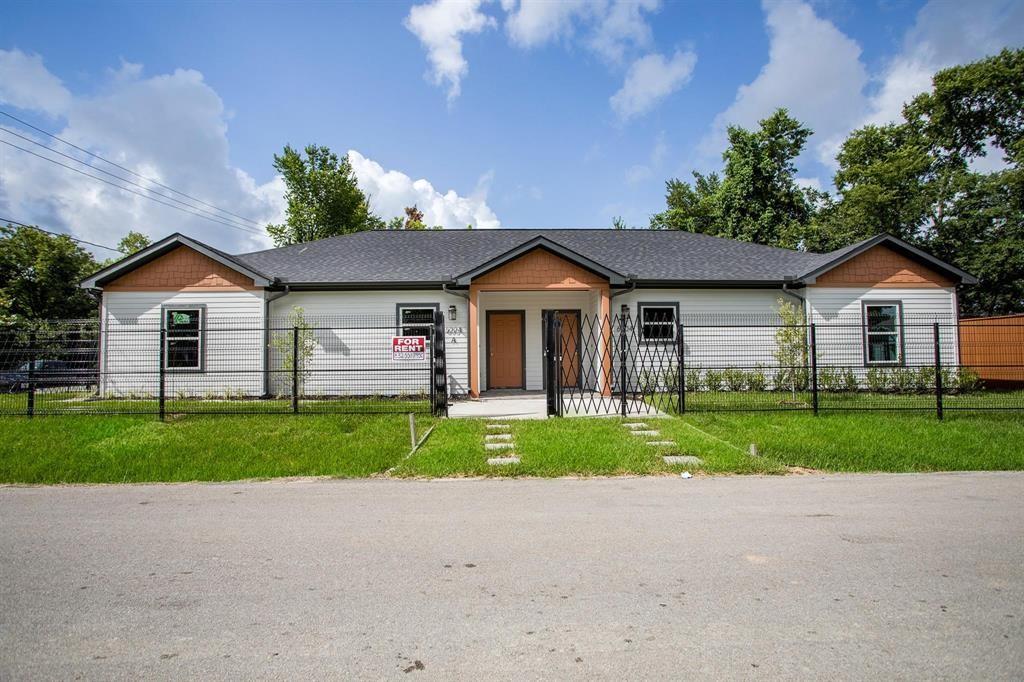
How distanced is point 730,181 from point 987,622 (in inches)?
1284

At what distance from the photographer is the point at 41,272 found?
106 feet

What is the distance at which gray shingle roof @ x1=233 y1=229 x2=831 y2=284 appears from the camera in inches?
624

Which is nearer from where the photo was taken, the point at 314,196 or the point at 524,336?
the point at 524,336

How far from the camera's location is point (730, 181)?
32031 mm

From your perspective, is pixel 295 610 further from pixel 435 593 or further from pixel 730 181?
pixel 730 181

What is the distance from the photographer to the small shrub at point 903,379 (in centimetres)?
1502

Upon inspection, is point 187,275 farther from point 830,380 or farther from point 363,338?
point 830,380

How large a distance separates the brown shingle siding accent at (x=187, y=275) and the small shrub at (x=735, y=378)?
13.1 meters

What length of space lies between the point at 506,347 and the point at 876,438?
10158 mm

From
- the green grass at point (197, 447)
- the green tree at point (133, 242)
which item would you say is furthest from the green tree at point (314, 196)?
the green grass at point (197, 447)

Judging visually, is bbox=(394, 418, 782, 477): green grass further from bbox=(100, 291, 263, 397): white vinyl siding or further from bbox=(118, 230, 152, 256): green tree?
bbox=(118, 230, 152, 256): green tree

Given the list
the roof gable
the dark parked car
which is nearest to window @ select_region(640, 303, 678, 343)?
the roof gable

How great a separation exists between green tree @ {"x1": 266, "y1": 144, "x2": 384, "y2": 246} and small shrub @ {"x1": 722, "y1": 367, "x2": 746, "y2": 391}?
98.0ft

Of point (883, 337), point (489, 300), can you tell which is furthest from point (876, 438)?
point (489, 300)
